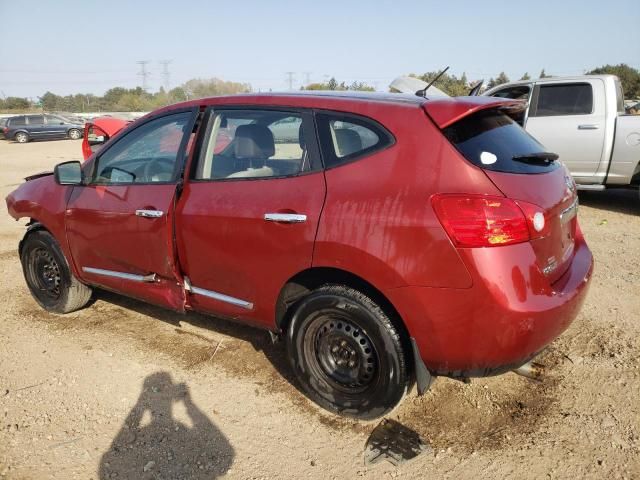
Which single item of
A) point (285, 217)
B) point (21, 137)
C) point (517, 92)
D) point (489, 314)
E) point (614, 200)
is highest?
point (517, 92)

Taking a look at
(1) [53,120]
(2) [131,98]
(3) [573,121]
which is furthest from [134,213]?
(2) [131,98]

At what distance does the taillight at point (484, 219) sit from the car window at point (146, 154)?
6.12 feet

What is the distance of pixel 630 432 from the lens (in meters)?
2.58

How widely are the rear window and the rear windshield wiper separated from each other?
12mm

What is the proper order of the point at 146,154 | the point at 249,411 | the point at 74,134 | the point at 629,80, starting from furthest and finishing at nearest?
the point at 629,80, the point at 74,134, the point at 146,154, the point at 249,411

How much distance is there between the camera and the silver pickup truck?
723 cm

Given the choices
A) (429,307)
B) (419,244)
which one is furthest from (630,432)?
(419,244)

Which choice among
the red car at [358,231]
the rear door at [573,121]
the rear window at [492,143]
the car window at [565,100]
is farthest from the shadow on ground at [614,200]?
the rear window at [492,143]

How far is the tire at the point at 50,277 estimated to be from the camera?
13.5 feet

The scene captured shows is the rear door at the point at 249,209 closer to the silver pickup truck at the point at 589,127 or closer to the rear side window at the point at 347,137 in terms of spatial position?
the rear side window at the point at 347,137

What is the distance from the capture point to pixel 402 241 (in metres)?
2.32

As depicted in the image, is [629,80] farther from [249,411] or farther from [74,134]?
[249,411]

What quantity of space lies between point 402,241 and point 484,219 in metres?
0.37

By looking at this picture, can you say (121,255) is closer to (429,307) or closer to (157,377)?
(157,377)
